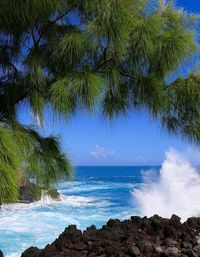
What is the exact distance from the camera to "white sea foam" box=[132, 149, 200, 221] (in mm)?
10586

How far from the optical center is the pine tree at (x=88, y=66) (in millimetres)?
2541

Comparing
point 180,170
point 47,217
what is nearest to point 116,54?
point 47,217

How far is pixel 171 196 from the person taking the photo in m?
12.2

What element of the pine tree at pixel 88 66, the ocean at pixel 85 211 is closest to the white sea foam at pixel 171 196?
the ocean at pixel 85 211

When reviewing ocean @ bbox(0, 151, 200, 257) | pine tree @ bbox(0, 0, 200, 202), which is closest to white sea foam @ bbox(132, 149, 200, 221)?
ocean @ bbox(0, 151, 200, 257)

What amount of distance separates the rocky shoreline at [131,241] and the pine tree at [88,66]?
38 cm

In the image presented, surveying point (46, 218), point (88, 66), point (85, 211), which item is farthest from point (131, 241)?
point (85, 211)

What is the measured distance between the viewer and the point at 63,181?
122 inches

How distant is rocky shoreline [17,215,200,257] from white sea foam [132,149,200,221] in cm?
730

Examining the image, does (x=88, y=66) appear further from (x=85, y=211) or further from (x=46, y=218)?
(x=85, y=211)

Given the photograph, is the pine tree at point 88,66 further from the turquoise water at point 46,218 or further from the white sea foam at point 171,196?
the white sea foam at point 171,196

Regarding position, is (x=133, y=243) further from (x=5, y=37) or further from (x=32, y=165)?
(x=5, y=37)

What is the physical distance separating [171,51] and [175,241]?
3.76ft

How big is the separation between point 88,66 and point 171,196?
9870 millimetres
